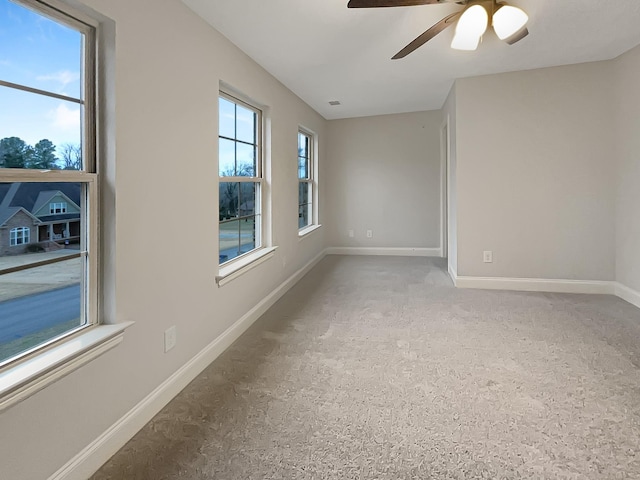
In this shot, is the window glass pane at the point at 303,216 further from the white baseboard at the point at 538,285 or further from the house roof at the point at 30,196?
the house roof at the point at 30,196

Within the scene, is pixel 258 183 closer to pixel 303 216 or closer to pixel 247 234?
pixel 247 234

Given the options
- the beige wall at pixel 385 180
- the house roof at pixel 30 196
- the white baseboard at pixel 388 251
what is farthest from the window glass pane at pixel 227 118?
the white baseboard at pixel 388 251

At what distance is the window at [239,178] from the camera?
3.06 m

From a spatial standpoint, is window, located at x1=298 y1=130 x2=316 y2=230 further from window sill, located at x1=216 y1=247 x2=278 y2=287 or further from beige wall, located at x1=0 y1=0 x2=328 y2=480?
beige wall, located at x1=0 y1=0 x2=328 y2=480

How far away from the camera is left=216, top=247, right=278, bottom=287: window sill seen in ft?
9.22

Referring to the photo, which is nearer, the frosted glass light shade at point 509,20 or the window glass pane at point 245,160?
the frosted glass light shade at point 509,20

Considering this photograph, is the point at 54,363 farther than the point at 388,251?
No

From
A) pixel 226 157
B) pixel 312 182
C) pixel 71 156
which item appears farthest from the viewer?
pixel 312 182

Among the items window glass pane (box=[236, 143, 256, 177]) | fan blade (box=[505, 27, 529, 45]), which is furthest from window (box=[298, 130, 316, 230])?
fan blade (box=[505, 27, 529, 45])

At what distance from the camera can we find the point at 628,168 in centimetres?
370

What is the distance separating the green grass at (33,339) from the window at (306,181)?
13.4ft

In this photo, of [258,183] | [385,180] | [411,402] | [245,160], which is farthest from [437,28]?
[385,180]

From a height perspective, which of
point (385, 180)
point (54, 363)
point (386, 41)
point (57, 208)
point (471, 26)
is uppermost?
point (386, 41)

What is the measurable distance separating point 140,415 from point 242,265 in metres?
1.42
